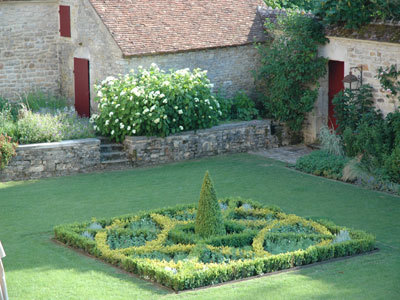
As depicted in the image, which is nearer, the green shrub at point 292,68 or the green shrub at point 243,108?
the green shrub at point 292,68

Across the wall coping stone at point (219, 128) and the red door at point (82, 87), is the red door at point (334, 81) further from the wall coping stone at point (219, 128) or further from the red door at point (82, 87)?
the red door at point (82, 87)

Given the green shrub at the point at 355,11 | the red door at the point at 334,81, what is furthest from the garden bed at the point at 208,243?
the red door at the point at 334,81

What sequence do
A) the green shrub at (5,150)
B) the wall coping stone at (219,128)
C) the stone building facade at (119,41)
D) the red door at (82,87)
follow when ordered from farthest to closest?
the red door at (82,87) < the stone building facade at (119,41) < the wall coping stone at (219,128) < the green shrub at (5,150)

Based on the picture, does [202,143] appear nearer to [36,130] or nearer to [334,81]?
[334,81]

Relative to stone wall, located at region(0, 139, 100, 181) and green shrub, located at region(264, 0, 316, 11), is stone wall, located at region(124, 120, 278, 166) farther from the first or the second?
green shrub, located at region(264, 0, 316, 11)

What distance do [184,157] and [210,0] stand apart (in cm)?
548

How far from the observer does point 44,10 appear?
68.3ft

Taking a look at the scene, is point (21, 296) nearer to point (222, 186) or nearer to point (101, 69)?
point (222, 186)

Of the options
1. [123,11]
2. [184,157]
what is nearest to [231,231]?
[184,157]

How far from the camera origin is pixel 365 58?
1711cm

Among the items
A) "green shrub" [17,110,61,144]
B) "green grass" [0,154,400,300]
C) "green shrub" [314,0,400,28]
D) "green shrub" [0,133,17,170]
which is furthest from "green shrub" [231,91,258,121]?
"green shrub" [0,133,17,170]

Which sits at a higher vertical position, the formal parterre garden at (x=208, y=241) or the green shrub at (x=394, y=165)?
the green shrub at (x=394, y=165)

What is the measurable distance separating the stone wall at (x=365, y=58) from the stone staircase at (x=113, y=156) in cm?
550

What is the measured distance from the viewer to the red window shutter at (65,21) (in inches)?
806
